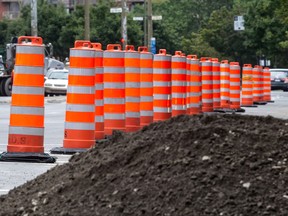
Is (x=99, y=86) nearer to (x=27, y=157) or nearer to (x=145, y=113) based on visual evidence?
(x=27, y=157)

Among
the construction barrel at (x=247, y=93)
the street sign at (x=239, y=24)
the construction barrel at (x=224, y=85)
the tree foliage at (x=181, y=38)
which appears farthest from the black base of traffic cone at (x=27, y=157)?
the street sign at (x=239, y=24)

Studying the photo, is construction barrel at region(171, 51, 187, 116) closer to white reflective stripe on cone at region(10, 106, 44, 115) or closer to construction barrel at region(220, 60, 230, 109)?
construction barrel at region(220, 60, 230, 109)

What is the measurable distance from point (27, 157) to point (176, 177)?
6.16 meters

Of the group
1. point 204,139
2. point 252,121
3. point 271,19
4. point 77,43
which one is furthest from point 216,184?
point 271,19

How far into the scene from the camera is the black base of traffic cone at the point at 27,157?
13070 mm

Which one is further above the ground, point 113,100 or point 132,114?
point 113,100

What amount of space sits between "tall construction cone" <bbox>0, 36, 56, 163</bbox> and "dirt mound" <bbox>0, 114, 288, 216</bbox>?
465 centimetres

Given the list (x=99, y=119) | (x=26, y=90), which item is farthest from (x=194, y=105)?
(x=26, y=90)

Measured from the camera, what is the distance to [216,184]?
22.9 feet

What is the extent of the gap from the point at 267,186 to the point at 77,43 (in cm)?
781

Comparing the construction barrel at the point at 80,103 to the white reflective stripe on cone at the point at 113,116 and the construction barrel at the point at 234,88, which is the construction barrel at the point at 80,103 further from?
Answer: the construction barrel at the point at 234,88

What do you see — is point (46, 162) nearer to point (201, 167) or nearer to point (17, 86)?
point (17, 86)

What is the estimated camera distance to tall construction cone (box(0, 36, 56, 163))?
13.0 metres

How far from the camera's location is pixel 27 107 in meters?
13.0
